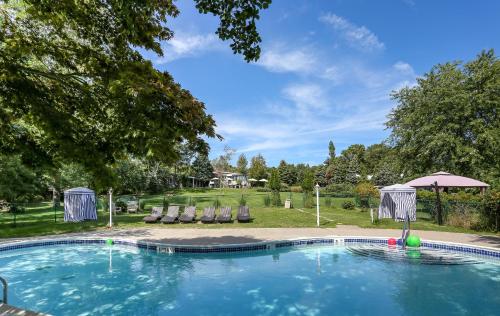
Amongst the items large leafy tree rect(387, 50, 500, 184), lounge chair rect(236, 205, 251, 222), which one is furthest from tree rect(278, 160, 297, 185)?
lounge chair rect(236, 205, 251, 222)

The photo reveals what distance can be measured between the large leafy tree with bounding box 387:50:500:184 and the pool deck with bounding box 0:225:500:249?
7.96 meters

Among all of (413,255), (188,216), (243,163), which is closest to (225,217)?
(188,216)

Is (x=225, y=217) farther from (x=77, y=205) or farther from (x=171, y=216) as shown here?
(x=77, y=205)

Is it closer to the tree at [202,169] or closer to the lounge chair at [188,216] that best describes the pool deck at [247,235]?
the lounge chair at [188,216]

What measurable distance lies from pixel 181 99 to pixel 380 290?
656 cm

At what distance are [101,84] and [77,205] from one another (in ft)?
33.1

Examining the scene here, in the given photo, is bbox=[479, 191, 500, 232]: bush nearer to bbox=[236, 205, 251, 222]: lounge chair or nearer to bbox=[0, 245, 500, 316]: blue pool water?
bbox=[0, 245, 500, 316]: blue pool water

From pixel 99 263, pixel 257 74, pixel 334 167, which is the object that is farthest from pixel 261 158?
pixel 99 263

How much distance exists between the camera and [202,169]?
63938 millimetres

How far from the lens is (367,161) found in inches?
2945

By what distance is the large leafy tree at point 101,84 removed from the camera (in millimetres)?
4109

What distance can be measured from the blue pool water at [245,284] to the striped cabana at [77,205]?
2232mm

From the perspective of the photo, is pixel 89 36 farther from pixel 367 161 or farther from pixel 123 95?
pixel 367 161

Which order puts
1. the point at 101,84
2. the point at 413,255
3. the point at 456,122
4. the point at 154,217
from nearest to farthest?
the point at 101,84 < the point at 413,255 < the point at 154,217 < the point at 456,122
